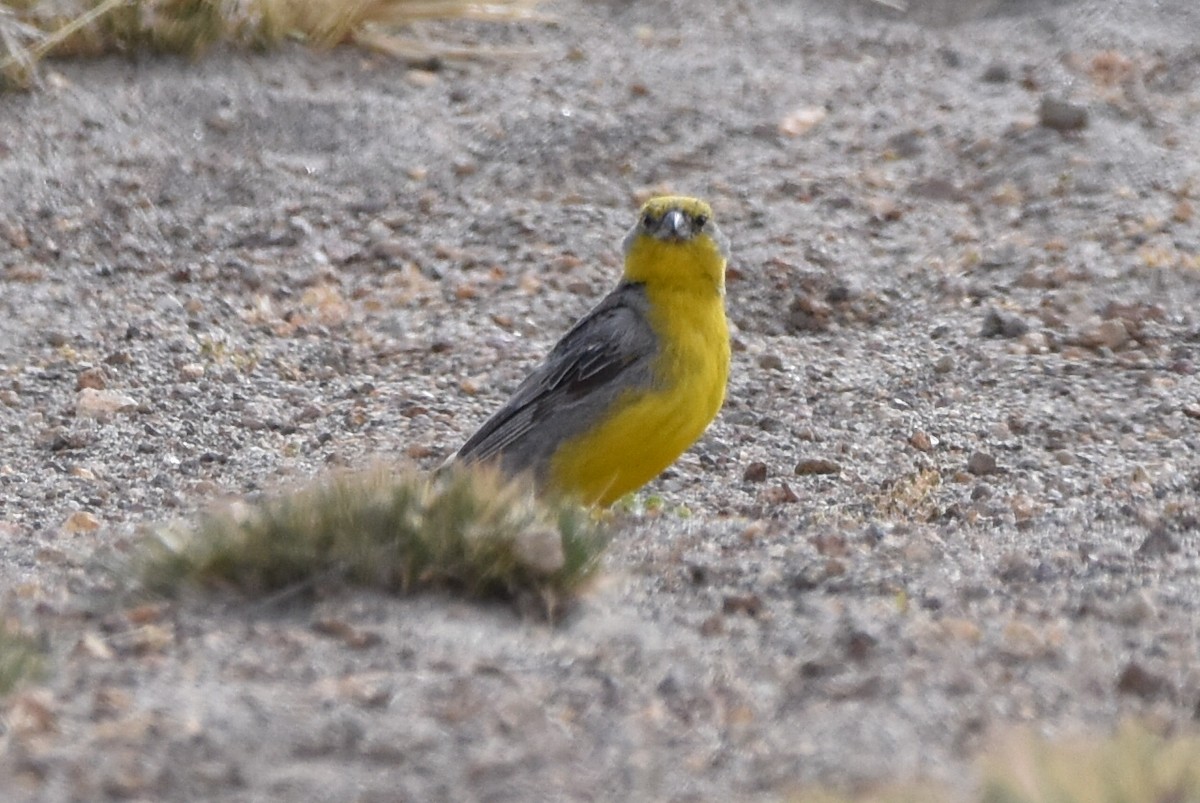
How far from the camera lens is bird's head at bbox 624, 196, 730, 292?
6797mm

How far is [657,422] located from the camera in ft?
21.1

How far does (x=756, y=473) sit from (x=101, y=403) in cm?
254

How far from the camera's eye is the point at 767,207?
9.59 meters

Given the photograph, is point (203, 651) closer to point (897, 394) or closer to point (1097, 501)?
point (1097, 501)

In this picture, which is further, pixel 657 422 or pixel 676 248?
pixel 676 248

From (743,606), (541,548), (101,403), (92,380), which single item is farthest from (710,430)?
(541,548)

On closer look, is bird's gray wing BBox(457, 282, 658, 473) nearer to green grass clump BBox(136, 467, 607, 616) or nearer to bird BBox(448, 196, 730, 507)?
bird BBox(448, 196, 730, 507)

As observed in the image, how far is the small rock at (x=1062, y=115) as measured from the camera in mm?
10125

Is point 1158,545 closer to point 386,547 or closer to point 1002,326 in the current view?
point 386,547

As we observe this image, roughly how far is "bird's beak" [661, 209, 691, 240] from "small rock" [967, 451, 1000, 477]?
126 cm

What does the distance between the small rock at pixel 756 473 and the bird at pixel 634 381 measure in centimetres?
53

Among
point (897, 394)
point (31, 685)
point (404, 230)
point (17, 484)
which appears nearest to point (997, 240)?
point (897, 394)

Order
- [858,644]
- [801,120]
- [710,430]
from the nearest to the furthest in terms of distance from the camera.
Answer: [858,644] → [710,430] → [801,120]

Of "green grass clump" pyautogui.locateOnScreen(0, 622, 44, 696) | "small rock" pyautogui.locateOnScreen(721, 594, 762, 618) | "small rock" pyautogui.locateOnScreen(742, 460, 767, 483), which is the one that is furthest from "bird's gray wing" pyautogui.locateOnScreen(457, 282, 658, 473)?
"green grass clump" pyautogui.locateOnScreen(0, 622, 44, 696)
